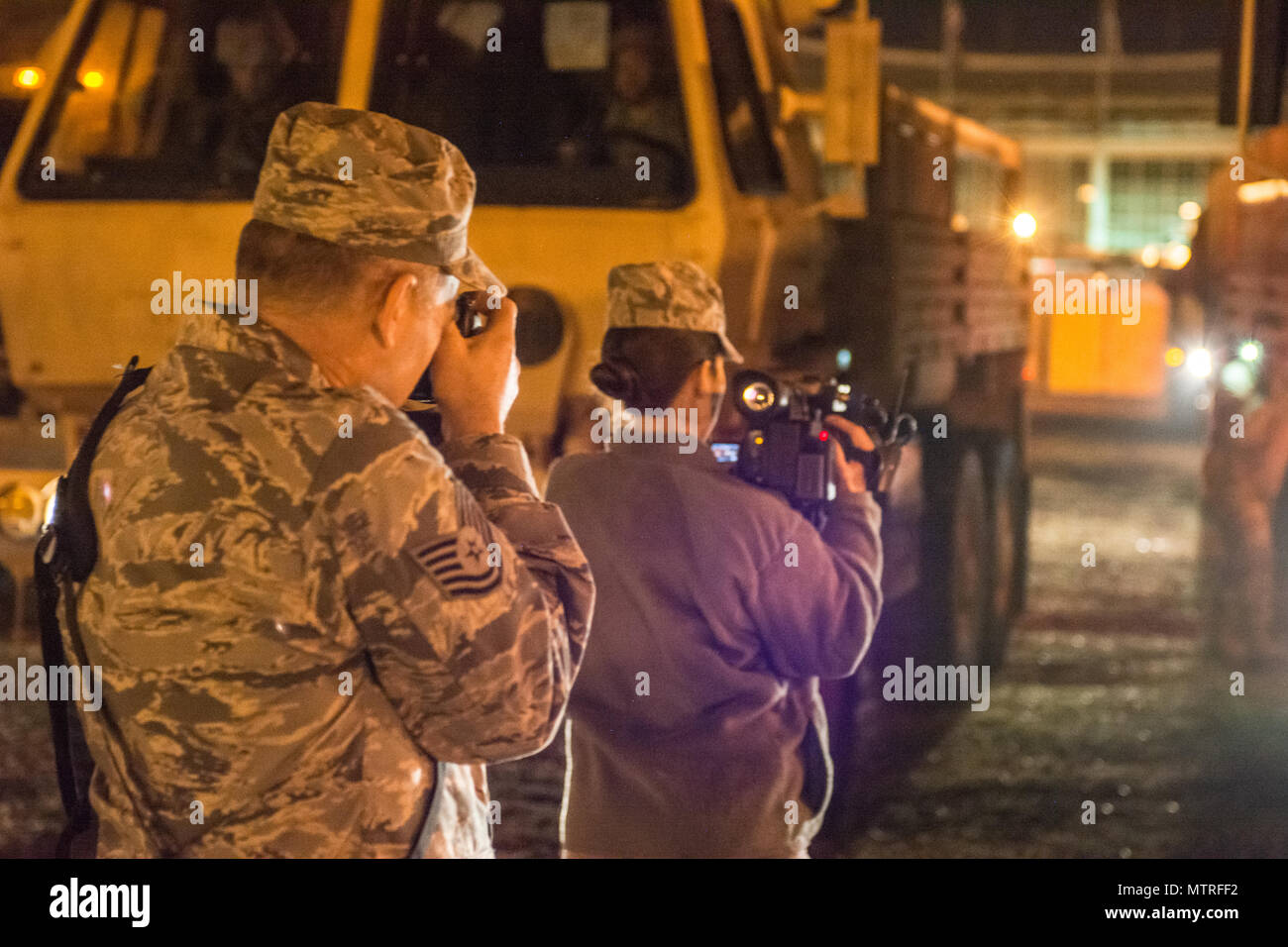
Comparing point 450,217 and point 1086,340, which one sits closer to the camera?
point 450,217

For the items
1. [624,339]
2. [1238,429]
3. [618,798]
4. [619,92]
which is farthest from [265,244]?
A: [1238,429]

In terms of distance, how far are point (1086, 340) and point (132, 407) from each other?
17457mm

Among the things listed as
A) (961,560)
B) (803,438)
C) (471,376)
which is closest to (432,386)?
(471,376)

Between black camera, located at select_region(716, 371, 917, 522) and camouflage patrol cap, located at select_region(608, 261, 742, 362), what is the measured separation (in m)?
0.11

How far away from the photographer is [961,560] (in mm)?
7289

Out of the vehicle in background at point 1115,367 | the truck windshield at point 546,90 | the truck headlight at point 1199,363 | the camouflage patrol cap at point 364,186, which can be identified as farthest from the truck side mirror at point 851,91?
the vehicle in background at point 1115,367

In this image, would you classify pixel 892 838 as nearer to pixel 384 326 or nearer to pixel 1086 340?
pixel 384 326

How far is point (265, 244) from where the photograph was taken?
2.09 meters

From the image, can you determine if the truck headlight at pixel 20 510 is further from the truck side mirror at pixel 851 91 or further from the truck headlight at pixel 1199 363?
the truck headlight at pixel 1199 363

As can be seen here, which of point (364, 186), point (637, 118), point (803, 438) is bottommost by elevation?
point (803, 438)

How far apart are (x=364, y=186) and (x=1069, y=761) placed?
16.9ft

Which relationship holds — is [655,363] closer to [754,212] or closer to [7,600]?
[754,212]

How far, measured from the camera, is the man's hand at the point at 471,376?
2.27 m

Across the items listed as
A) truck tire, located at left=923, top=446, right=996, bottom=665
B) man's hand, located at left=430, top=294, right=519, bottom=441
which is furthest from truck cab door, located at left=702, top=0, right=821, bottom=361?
man's hand, located at left=430, top=294, right=519, bottom=441
